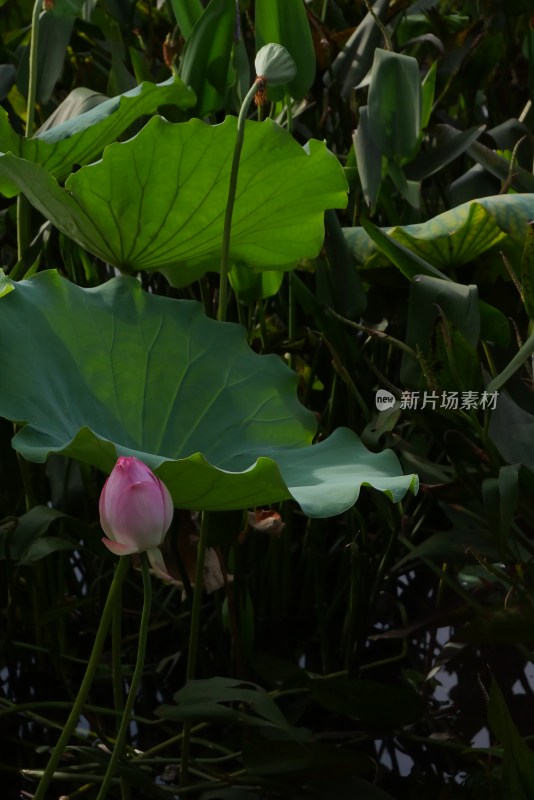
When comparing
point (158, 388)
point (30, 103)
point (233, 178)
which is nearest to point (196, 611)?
point (158, 388)

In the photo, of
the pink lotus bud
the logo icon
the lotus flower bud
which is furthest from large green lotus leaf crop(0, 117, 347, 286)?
the pink lotus bud

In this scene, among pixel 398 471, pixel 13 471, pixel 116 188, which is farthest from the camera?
pixel 13 471

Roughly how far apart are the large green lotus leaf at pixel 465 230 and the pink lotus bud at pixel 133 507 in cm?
38

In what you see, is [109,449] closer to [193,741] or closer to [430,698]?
[193,741]

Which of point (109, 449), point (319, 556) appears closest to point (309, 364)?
point (319, 556)

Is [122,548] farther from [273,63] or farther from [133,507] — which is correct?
[273,63]

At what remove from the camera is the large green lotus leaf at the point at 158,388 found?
0.66m

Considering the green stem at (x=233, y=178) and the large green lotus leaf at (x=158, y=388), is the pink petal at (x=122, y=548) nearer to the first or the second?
the large green lotus leaf at (x=158, y=388)

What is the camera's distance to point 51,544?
0.89m

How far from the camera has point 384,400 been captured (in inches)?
30.4

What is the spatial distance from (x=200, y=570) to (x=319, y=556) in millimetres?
264

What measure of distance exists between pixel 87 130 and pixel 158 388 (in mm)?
260

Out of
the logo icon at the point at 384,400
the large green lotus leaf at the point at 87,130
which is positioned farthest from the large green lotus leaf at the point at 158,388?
the large green lotus leaf at the point at 87,130

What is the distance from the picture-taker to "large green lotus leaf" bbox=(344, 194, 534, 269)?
0.80 meters
